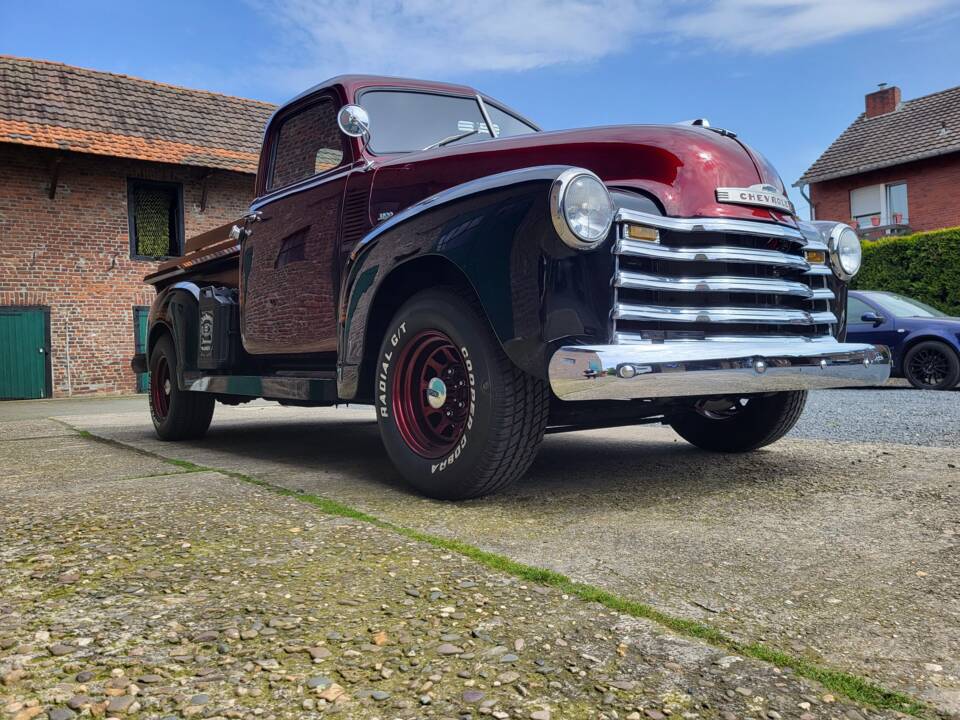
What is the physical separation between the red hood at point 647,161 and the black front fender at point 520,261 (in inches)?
11.9

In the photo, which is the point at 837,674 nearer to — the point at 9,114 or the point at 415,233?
the point at 415,233

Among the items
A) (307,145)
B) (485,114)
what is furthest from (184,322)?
(485,114)

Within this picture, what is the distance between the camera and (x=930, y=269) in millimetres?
16250

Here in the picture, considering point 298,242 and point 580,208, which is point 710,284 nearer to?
point 580,208

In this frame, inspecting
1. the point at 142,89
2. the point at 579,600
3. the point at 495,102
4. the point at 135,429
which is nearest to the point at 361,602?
the point at 579,600

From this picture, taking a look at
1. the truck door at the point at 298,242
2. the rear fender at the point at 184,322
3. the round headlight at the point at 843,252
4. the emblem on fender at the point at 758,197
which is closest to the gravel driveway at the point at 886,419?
the round headlight at the point at 843,252

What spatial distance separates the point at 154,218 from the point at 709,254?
59.3 ft

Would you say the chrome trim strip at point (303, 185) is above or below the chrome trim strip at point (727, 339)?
above

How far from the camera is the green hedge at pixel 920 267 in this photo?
52.4 feet

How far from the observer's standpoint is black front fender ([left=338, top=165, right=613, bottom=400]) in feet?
9.83

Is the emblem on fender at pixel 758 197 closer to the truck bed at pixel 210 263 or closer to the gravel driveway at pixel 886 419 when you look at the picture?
the gravel driveway at pixel 886 419

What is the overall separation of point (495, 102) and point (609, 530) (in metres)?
3.00

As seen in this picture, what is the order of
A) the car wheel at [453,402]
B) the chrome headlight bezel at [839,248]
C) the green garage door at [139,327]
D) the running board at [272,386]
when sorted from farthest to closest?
1. the green garage door at [139,327]
2. the running board at [272,386]
3. the chrome headlight bezel at [839,248]
4. the car wheel at [453,402]

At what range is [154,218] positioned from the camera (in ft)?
62.4
